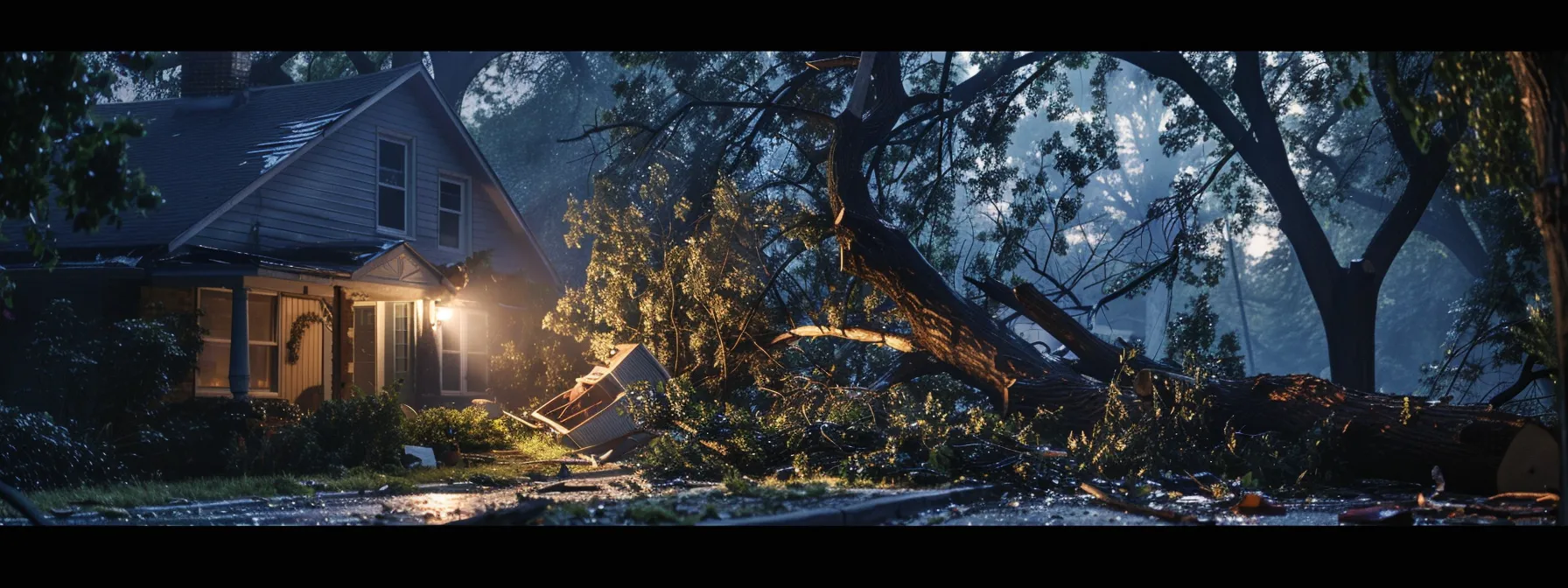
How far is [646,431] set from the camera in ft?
39.7

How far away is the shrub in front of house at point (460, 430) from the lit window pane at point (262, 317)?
2.46 metres

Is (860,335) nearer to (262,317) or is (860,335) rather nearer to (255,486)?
(255,486)

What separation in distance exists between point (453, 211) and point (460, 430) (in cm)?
524

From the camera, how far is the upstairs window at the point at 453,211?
57.7 feet

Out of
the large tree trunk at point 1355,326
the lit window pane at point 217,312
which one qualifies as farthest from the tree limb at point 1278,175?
the lit window pane at point 217,312

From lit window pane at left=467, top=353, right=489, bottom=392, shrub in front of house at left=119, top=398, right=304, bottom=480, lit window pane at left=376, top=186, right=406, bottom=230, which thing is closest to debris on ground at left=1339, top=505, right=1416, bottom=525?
shrub in front of house at left=119, top=398, right=304, bottom=480

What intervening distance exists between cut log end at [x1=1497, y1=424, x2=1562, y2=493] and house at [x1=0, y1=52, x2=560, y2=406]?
1120 centimetres

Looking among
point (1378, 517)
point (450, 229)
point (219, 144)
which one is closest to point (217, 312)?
point (219, 144)

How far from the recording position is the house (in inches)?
498

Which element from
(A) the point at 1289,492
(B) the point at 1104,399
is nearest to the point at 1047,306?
(B) the point at 1104,399

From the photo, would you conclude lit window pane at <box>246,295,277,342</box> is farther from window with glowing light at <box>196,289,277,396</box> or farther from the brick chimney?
the brick chimney
